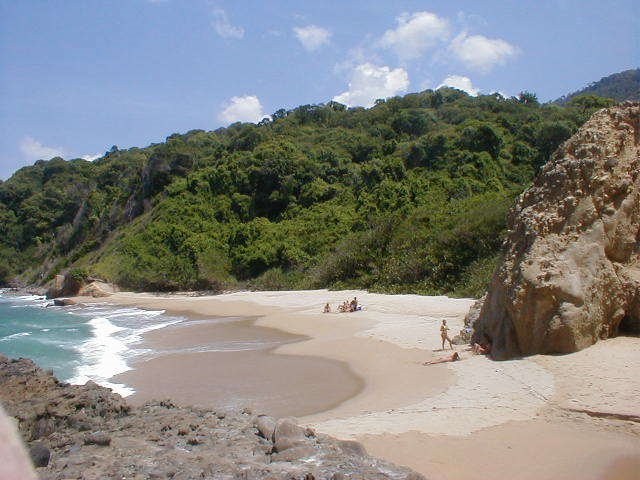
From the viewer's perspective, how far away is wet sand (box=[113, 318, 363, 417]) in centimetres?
1120

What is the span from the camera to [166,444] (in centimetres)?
762

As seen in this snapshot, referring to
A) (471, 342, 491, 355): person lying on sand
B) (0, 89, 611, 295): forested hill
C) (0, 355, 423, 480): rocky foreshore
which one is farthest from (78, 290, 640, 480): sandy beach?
(0, 89, 611, 295): forested hill

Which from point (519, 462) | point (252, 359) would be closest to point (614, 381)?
point (519, 462)

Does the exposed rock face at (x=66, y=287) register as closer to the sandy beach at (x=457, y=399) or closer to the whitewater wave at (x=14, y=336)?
the whitewater wave at (x=14, y=336)

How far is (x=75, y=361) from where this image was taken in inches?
688

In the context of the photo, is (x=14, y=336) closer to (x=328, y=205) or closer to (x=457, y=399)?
(x=457, y=399)

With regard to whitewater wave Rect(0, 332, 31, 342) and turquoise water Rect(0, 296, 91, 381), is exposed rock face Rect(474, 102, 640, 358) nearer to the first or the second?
turquoise water Rect(0, 296, 91, 381)

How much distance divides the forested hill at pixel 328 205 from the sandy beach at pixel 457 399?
10.4m

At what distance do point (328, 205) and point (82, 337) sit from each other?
82.4 feet

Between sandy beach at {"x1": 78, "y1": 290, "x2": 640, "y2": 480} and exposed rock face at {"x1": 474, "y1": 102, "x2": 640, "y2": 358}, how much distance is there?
60cm

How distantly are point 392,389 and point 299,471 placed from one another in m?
4.89

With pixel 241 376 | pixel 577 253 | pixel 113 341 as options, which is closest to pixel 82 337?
pixel 113 341

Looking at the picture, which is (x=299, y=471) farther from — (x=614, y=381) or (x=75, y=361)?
(x=75, y=361)

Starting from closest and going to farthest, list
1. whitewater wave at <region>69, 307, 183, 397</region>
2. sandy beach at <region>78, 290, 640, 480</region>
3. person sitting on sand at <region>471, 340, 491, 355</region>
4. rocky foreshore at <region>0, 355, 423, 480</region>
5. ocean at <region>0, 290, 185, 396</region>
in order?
rocky foreshore at <region>0, 355, 423, 480</region>, sandy beach at <region>78, 290, 640, 480</region>, person sitting on sand at <region>471, 340, 491, 355</region>, whitewater wave at <region>69, 307, 183, 397</region>, ocean at <region>0, 290, 185, 396</region>
